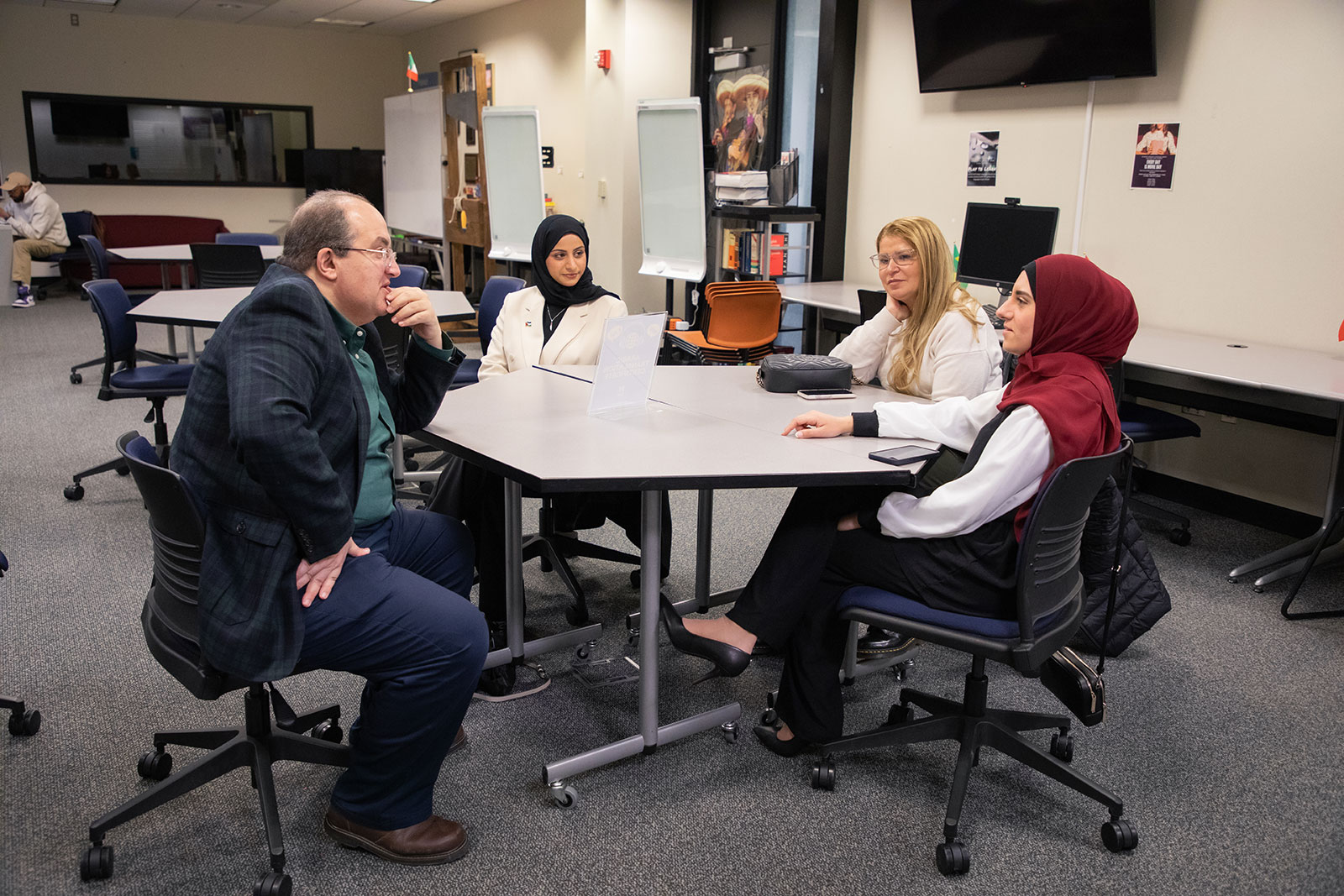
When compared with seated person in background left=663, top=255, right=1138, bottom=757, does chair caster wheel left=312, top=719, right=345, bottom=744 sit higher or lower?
lower

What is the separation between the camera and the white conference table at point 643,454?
196 centimetres

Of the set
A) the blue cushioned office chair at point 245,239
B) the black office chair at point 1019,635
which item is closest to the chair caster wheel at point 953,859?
the black office chair at point 1019,635

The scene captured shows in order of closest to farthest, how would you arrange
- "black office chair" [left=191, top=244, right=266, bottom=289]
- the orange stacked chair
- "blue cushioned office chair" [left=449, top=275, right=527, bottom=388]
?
"blue cushioned office chair" [left=449, top=275, right=527, bottom=388] < the orange stacked chair < "black office chair" [left=191, top=244, right=266, bottom=289]

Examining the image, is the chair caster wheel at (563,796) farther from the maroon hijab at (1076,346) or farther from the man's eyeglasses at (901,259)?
the man's eyeglasses at (901,259)

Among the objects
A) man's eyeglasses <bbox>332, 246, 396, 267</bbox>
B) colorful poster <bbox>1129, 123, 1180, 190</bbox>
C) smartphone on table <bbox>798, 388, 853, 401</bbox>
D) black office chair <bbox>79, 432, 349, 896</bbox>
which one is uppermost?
colorful poster <bbox>1129, 123, 1180, 190</bbox>

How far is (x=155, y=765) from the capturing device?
2.15m

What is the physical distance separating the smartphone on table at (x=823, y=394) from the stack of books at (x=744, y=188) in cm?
336

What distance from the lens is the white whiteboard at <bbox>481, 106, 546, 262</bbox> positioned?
6.66 metres

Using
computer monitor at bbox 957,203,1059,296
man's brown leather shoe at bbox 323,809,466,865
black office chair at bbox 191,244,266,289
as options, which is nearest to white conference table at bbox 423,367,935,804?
man's brown leather shoe at bbox 323,809,466,865

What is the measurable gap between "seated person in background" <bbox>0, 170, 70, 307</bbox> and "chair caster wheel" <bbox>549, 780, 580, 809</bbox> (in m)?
9.39

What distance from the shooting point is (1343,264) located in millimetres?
3775

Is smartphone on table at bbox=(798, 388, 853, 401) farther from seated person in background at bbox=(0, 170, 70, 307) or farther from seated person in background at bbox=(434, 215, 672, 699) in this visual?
seated person in background at bbox=(0, 170, 70, 307)

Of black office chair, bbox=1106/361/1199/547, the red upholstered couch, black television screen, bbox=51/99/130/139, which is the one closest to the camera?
black office chair, bbox=1106/361/1199/547

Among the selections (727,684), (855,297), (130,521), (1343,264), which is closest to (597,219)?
(855,297)
